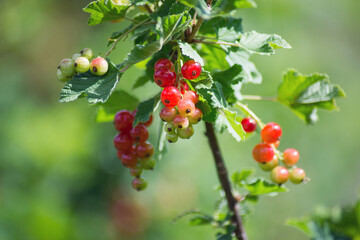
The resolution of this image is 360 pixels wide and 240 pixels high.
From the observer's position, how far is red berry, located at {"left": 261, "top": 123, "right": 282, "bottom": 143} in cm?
109

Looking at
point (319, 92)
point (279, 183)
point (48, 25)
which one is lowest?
point (48, 25)

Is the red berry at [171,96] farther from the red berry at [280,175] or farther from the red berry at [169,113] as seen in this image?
the red berry at [280,175]

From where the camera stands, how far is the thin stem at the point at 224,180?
3.70 ft

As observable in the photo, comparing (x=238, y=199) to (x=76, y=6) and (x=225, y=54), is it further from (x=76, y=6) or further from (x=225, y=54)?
(x=76, y=6)

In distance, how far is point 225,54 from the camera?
1.12 meters

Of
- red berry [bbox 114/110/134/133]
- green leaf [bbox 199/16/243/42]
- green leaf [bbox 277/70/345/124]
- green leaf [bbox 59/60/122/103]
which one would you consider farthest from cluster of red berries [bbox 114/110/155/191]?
green leaf [bbox 277/70/345/124]

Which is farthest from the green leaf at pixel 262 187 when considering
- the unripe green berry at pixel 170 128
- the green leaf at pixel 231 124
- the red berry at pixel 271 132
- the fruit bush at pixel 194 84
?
the unripe green berry at pixel 170 128

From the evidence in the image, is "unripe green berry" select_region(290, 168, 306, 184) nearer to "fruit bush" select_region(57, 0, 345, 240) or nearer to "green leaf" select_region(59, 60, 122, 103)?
"fruit bush" select_region(57, 0, 345, 240)

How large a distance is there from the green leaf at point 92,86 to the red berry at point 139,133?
0.21 m

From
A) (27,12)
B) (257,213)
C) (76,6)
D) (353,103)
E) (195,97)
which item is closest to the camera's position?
(195,97)

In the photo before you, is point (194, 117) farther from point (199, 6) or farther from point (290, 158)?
point (290, 158)

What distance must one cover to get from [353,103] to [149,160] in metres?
5.24

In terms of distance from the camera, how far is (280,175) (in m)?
1.10

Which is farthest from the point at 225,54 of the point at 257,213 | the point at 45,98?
the point at 45,98
